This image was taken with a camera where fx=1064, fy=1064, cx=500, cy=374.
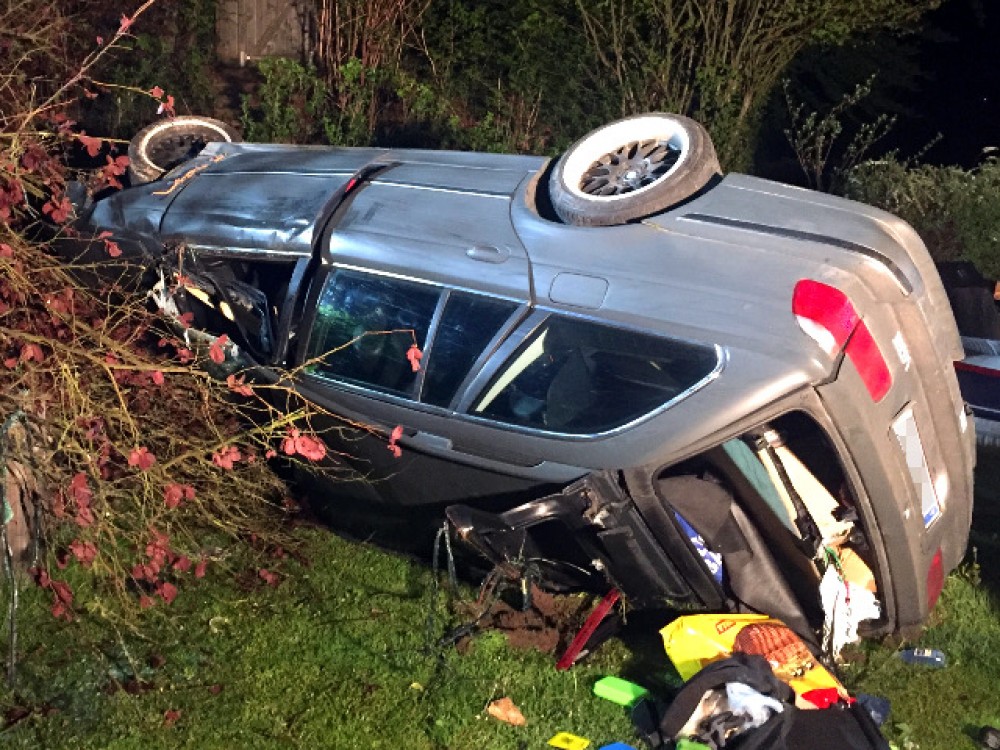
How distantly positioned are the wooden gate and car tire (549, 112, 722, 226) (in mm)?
7941

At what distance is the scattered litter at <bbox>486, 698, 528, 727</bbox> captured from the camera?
392 cm

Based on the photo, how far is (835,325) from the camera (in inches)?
139

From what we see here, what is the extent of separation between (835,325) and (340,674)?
2.28 m

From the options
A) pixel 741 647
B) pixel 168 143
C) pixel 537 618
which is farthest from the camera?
pixel 168 143

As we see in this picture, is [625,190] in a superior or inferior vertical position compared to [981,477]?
superior

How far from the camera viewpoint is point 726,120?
9.30 m

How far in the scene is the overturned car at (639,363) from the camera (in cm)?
362

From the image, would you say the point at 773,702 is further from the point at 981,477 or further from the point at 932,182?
the point at 932,182

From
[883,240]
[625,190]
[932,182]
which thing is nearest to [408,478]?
[625,190]

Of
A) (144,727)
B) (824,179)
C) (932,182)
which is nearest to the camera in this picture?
(144,727)

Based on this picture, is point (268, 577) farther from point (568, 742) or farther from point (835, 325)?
point (835, 325)

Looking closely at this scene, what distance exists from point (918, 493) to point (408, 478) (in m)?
1.95

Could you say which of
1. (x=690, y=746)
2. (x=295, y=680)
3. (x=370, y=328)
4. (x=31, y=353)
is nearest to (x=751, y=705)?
(x=690, y=746)

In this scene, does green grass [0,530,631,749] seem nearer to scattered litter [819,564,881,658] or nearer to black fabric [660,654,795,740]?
black fabric [660,654,795,740]
